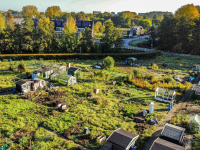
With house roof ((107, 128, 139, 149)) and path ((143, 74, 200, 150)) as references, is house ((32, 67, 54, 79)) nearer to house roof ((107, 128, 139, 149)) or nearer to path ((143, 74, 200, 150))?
house roof ((107, 128, 139, 149))

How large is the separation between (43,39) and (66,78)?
19038mm

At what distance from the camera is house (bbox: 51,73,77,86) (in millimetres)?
23281

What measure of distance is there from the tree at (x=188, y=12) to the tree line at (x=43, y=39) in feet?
68.9

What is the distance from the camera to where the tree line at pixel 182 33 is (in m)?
45.5

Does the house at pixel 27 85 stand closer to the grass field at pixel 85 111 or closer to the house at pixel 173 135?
the grass field at pixel 85 111

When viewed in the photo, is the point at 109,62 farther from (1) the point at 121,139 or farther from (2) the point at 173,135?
(1) the point at 121,139

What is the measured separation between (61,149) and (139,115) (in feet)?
26.5

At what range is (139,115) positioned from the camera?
54.6 feet

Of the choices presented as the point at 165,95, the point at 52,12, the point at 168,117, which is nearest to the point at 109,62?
the point at 165,95

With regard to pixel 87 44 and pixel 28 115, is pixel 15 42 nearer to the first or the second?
pixel 87 44

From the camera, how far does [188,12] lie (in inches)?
1978

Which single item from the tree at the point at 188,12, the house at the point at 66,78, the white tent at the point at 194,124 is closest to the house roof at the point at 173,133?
the white tent at the point at 194,124

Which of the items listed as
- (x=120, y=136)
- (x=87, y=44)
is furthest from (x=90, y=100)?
(x=87, y=44)

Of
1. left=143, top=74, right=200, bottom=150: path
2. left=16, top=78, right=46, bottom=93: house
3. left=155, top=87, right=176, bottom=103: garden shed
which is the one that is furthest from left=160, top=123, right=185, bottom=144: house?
left=16, top=78, right=46, bottom=93: house
